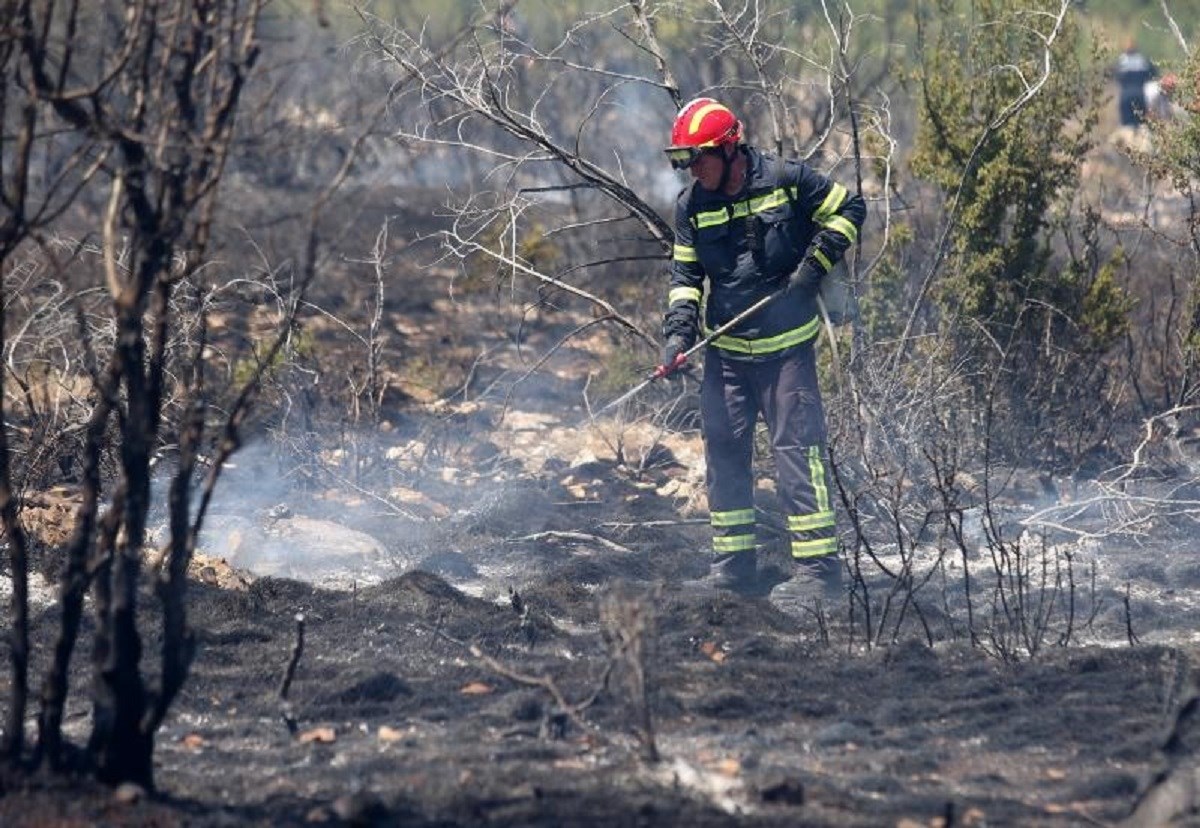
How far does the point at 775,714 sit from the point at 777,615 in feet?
4.16

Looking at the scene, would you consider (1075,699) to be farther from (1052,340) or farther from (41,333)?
(41,333)

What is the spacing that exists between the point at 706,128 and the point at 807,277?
2.45 feet

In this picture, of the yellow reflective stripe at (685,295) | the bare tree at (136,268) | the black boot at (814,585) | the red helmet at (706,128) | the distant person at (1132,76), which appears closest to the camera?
the bare tree at (136,268)

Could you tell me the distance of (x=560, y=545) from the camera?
7887mm

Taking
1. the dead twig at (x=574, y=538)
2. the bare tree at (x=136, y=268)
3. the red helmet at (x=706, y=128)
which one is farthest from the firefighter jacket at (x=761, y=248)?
the bare tree at (x=136, y=268)

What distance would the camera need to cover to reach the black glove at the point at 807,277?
6566 mm

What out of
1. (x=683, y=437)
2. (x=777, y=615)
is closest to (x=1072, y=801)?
(x=777, y=615)

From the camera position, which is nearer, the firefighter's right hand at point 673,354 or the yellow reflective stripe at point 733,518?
the firefighter's right hand at point 673,354

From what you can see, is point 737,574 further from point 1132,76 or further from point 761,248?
point 1132,76

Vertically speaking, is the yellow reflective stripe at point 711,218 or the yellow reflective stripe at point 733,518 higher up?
the yellow reflective stripe at point 711,218

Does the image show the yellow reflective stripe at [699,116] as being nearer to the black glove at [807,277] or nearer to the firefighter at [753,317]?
the firefighter at [753,317]

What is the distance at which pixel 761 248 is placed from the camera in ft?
22.0

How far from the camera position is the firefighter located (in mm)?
6586

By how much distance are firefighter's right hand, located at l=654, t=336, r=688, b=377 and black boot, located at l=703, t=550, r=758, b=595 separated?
879 mm
